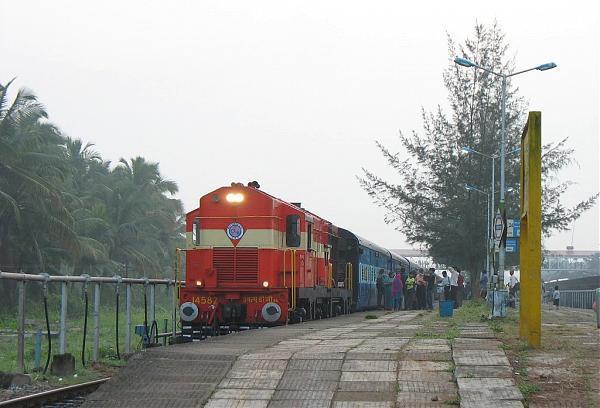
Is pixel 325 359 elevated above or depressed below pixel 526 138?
below

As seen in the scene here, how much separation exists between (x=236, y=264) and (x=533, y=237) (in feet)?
27.1

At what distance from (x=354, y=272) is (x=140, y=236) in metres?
25.6

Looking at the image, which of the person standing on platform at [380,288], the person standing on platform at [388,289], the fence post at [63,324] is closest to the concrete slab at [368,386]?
the fence post at [63,324]

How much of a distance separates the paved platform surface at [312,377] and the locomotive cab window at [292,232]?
764cm

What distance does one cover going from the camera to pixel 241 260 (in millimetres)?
19969

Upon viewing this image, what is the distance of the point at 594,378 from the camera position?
34.0ft

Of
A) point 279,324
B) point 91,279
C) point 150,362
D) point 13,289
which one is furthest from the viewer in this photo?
point 13,289

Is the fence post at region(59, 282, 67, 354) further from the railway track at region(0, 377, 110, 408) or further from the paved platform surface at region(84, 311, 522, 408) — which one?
the paved platform surface at region(84, 311, 522, 408)

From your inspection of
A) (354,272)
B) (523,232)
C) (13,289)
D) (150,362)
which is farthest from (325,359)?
(13,289)

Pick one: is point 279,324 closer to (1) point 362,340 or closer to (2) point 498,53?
(1) point 362,340

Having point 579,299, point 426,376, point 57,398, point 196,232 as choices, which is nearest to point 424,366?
point 426,376

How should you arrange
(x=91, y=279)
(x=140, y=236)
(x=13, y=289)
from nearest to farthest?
(x=91, y=279) → (x=13, y=289) → (x=140, y=236)

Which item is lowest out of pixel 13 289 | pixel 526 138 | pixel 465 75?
pixel 13 289

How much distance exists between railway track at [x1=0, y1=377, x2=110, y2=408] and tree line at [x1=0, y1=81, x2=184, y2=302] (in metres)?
26.4
